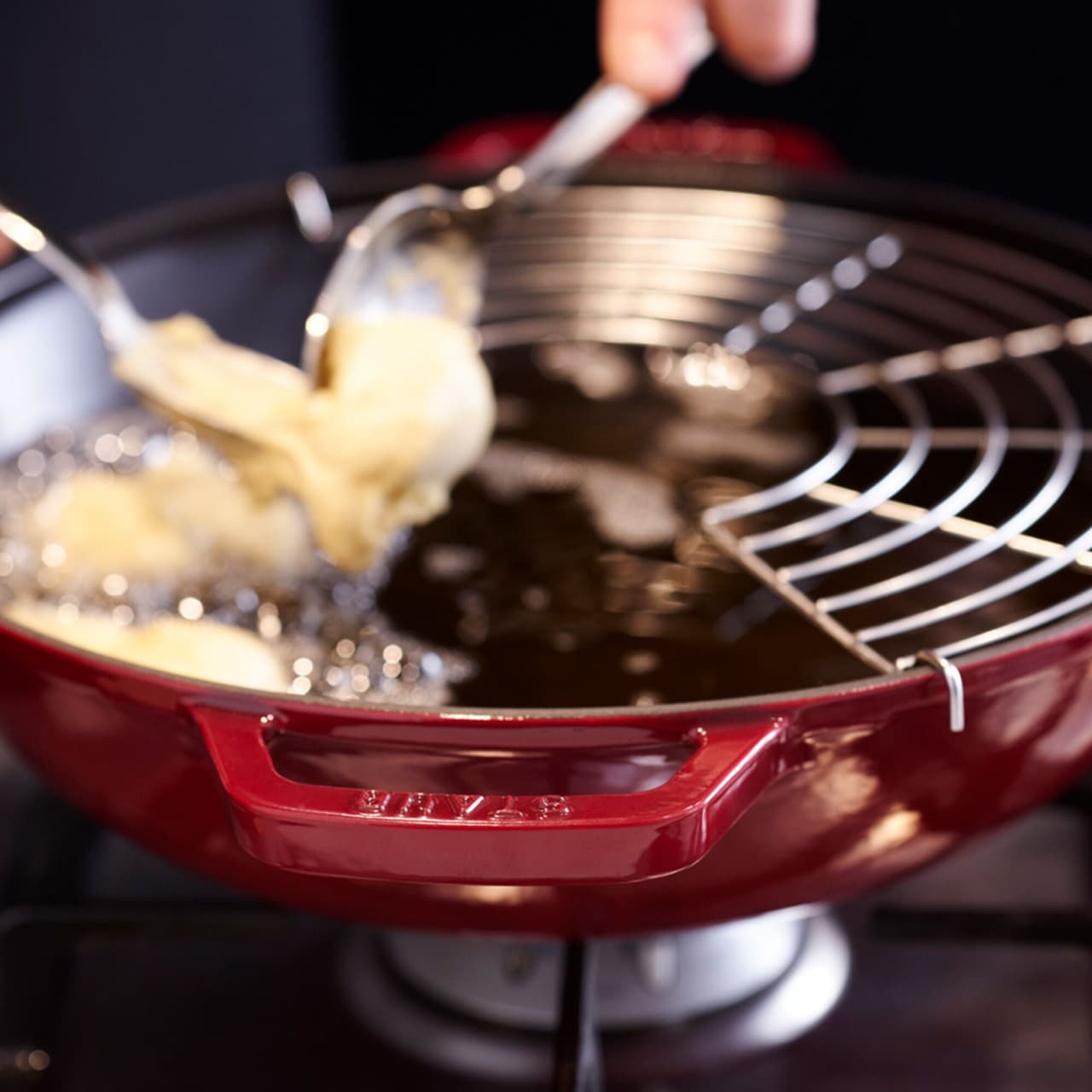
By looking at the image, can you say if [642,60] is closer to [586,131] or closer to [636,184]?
[586,131]

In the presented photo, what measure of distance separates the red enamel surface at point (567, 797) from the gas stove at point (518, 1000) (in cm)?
10

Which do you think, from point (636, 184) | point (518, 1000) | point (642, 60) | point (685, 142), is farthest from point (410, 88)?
point (518, 1000)

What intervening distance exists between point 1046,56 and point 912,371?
0.83 meters

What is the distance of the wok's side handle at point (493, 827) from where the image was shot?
399 mm

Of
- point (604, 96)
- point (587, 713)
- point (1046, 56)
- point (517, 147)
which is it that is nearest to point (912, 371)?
point (604, 96)

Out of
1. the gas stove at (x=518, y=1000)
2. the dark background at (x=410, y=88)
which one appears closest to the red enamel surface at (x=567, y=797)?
the gas stove at (x=518, y=1000)

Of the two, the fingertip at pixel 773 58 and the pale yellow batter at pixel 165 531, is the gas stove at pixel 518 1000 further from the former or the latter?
the fingertip at pixel 773 58

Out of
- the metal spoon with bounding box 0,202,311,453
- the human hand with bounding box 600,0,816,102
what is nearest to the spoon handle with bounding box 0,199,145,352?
the metal spoon with bounding box 0,202,311,453

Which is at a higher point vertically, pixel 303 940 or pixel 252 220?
pixel 252 220

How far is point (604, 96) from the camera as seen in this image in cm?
76

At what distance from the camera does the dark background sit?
153 centimetres

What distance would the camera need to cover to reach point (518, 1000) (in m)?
0.61

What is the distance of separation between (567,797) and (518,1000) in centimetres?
24

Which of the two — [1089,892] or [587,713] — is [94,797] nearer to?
[587,713]
